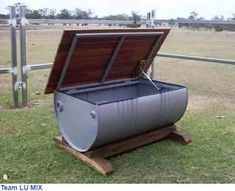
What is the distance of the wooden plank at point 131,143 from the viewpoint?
3.91 m

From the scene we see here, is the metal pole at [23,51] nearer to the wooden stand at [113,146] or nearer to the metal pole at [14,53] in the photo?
the metal pole at [14,53]

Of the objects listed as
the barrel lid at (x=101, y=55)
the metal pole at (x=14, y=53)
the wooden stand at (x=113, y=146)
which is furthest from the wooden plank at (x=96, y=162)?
the metal pole at (x=14, y=53)

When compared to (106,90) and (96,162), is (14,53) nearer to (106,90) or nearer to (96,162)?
(106,90)

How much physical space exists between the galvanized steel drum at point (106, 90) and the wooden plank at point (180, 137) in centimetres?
17

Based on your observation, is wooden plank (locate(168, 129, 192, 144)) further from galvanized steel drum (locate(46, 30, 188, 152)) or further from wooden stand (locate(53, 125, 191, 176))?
galvanized steel drum (locate(46, 30, 188, 152))

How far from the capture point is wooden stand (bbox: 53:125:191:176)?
12.3 feet

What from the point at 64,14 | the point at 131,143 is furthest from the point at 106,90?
the point at 64,14

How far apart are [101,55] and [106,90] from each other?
0.58 metres

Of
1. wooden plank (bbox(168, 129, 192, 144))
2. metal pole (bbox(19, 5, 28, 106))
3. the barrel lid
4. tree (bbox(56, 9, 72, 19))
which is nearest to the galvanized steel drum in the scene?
the barrel lid

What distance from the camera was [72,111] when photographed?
3.94 m

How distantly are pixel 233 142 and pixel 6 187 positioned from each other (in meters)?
2.78

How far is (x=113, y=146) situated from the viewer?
4008 mm

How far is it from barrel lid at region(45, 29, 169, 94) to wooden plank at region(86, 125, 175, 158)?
829mm

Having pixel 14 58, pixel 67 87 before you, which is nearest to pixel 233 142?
pixel 67 87
